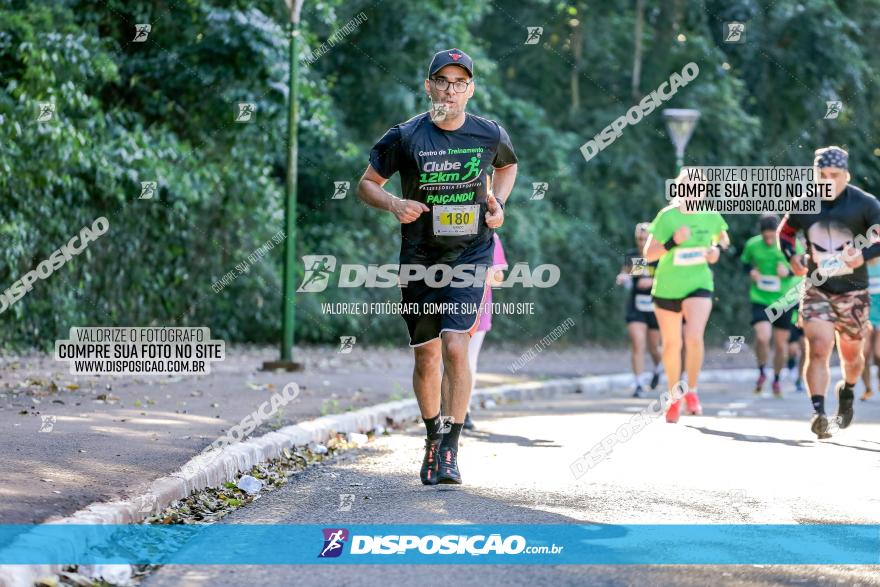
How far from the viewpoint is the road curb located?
18.1 ft

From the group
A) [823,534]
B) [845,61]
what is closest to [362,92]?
[845,61]

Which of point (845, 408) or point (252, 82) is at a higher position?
point (252, 82)

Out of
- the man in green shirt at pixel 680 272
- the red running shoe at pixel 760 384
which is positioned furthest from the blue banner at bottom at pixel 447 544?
the red running shoe at pixel 760 384

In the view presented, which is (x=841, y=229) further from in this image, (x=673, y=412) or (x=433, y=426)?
(x=433, y=426)

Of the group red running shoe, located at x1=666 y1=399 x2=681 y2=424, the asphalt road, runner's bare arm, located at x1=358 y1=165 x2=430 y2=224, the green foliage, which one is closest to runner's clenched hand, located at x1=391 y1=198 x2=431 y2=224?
runner's bare arm, located at x1=358 y1=165 x2=430 y2=224

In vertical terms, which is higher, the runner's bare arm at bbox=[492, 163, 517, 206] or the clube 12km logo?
the runner's bare arm at bbox=[492, 163, 517, 206]

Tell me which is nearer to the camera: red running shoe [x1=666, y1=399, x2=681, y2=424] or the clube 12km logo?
the clube 12km logo

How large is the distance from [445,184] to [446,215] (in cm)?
17

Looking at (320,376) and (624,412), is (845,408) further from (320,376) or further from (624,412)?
(320,376)

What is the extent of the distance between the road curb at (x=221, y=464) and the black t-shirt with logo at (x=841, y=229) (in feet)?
12.2

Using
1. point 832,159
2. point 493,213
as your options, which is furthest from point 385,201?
point 832,159

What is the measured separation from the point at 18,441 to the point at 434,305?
8.33ft

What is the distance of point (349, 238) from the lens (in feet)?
76.4

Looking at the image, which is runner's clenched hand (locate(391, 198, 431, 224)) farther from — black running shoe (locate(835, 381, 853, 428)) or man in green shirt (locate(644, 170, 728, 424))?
man in green shirt (locate(644, 170, 728, 424))
